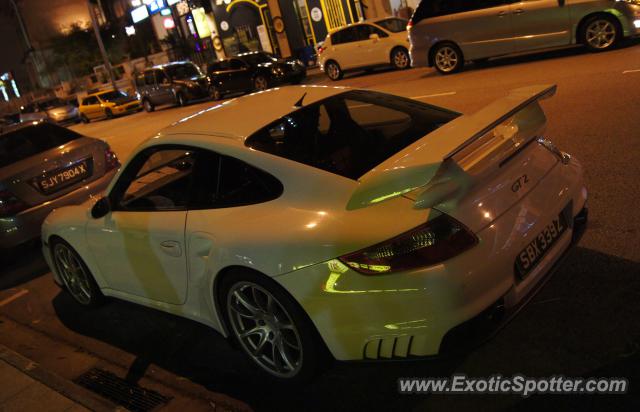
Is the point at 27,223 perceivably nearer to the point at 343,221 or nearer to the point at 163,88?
the point at 343,221

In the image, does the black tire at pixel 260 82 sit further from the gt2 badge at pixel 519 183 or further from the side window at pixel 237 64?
the gt2 badge at pixel 519 183

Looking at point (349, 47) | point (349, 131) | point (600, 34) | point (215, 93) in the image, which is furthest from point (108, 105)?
point (349, 131)

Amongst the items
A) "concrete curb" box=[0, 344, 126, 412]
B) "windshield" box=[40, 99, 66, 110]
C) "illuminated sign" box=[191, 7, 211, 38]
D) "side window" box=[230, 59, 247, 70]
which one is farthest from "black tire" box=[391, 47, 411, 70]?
"windshield" box=[40, 99, 66, 110]

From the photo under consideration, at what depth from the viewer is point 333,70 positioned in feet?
62.9

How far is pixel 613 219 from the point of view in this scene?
4406mm

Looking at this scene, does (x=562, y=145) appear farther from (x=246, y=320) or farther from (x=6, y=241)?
(x=6, y=241)

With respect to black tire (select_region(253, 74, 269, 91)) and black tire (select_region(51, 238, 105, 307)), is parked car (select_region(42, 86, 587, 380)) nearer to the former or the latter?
black tire (select_region(51, 238, 105, 307))

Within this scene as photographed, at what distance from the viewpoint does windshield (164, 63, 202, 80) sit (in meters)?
25.1

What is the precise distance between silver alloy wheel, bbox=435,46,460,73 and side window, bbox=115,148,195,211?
33.8 feet

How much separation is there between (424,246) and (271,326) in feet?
3.57

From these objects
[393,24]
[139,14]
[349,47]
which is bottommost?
[349,47]

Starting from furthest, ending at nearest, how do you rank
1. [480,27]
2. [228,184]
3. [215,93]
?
[215,93] → [480,27] → [228,184]

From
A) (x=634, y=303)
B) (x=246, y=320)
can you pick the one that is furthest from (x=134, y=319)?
(x=634, y=303)

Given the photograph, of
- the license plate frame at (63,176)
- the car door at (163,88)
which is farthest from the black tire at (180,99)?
the license plate frame at (63,176)
